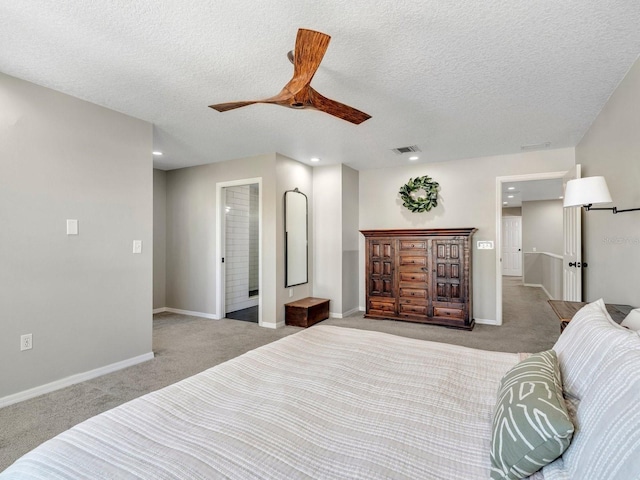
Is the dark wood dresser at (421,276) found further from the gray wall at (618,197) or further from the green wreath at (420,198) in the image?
the gray wall at (618,197)

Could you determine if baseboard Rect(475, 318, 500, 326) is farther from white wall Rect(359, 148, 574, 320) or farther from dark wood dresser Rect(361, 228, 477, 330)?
dark wood dresser Rect(361, 228, 477, 330)

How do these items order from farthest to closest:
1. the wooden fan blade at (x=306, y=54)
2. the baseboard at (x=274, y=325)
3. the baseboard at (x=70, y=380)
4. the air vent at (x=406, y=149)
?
the baseboard at (x=274, y=325)
the air vent at (x=406, y=149)
the baseboard at (x=70, y=380)
the wooden fan blade at (x=306, y=54)

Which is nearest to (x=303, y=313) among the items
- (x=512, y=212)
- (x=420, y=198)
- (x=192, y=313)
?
(x=192, y=313)

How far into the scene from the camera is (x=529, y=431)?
2.86 ft

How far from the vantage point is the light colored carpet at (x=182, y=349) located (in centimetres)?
222

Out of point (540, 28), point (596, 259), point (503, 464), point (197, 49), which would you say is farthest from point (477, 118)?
point (503, 464)

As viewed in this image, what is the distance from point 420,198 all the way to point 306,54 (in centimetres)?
383

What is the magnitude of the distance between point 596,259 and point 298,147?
11.5 feet

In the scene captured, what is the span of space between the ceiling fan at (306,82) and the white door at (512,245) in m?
10.1

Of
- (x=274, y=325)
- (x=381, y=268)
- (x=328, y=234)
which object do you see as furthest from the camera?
(x=328, y=234)

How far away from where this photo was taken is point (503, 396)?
42.4 inches

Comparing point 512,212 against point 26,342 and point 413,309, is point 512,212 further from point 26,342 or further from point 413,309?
point 26,342

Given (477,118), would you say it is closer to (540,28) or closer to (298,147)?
(540,28)

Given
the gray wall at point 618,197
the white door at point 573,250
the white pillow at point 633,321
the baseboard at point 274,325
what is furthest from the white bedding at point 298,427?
the baseboard at point 274,325
